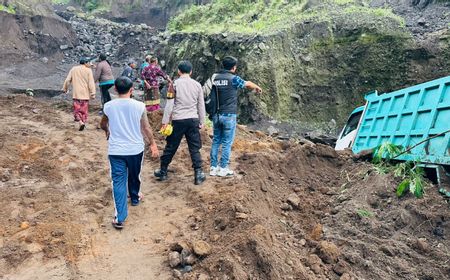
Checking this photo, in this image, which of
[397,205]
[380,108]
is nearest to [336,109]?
[380,108]

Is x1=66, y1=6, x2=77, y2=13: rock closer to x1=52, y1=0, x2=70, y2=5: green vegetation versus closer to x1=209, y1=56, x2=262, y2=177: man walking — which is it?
x1=52, y1=0, x2=70, y2=5: green vegetation

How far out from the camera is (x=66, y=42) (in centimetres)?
2686

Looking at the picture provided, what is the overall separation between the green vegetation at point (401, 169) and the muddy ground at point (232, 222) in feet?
0.47

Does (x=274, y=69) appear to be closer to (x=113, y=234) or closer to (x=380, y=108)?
(x=380, y=108)

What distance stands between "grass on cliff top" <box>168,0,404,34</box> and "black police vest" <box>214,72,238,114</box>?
30.8ft

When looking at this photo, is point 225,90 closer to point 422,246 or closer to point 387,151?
point 387,151

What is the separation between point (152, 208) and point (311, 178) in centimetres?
260

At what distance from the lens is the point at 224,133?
585 cm

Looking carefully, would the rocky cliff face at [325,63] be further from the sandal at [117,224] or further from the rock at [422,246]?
the rock at [422,246]

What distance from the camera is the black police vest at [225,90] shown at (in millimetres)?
5684

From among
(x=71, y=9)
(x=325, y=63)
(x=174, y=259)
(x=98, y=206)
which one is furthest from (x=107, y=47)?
(x=174, y=259)

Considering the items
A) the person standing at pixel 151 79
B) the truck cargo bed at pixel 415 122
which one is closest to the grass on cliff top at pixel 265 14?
the person standing at pixel 151 79

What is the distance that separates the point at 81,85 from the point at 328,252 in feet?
22.3

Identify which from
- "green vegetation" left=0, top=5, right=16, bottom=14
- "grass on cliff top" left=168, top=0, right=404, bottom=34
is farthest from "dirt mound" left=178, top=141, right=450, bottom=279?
"green vegetation" left=0, top=5, right=16, bottom=14
